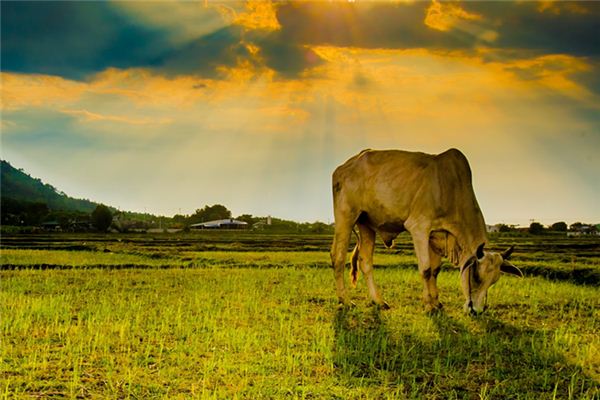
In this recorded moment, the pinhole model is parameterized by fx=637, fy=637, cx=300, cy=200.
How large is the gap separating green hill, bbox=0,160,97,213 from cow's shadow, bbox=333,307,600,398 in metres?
144

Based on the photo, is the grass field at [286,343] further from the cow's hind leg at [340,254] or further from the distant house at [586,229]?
the distant house at [586,229]

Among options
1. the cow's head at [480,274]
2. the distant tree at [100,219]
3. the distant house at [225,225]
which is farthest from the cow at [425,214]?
the distant house at [225,225]

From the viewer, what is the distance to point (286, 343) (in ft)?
24.7

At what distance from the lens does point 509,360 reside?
6914 mm

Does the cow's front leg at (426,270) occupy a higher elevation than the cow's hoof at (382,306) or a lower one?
higher

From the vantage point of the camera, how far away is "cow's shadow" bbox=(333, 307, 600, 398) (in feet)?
19.1

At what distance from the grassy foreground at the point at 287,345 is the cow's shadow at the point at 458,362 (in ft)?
0.07

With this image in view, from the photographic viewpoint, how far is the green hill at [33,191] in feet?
486

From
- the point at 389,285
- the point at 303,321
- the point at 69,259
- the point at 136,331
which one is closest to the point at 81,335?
the point at 136,331

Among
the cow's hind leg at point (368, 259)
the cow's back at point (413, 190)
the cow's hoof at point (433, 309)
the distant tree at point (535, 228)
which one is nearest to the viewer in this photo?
the cow's hoof at point (433, 309)

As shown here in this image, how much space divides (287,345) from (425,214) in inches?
142

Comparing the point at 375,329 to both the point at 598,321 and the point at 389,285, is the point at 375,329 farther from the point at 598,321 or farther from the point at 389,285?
the point at 389,285

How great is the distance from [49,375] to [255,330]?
2.93m

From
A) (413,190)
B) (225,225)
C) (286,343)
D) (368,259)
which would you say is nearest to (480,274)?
(413,190)
